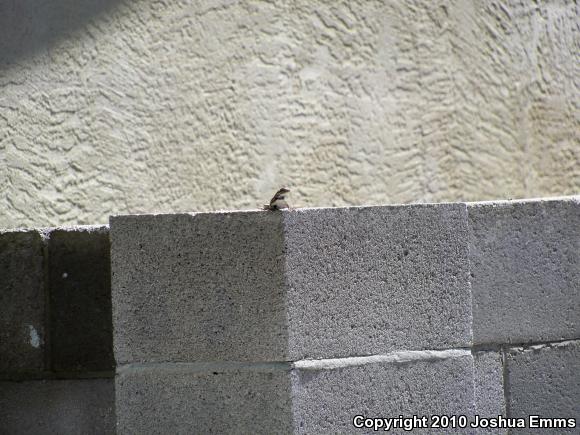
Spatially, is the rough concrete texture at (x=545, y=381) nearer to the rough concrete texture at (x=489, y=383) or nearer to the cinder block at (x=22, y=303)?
the rough concrete texture at (x=489, y=383)

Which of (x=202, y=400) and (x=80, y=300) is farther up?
(x=80, y=300)

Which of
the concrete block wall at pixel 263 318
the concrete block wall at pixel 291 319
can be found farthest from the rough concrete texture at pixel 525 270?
the concrete block wall at pixel 291 319

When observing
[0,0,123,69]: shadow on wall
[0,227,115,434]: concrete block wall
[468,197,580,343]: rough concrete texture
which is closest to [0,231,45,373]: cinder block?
[0,227,115,434]: concrete block wall

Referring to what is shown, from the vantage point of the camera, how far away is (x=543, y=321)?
2920 millimetres

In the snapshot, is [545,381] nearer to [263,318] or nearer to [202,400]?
[263,318]

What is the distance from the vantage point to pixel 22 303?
2.82 metres

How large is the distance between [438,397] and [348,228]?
2.04 ft

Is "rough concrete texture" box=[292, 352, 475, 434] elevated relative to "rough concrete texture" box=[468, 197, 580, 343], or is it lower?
lower

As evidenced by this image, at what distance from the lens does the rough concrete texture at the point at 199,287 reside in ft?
7.88

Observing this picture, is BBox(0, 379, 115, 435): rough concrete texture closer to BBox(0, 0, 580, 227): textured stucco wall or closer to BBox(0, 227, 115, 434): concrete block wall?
BBox(0, 227, 115, 434): concrete block wall

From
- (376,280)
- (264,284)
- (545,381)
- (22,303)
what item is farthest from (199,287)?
(545,381)

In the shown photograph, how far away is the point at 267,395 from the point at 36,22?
6.92 ft

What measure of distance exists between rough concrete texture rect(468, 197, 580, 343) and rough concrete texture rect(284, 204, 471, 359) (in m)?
0.19

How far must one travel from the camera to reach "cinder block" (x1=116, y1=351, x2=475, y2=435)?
240cm
